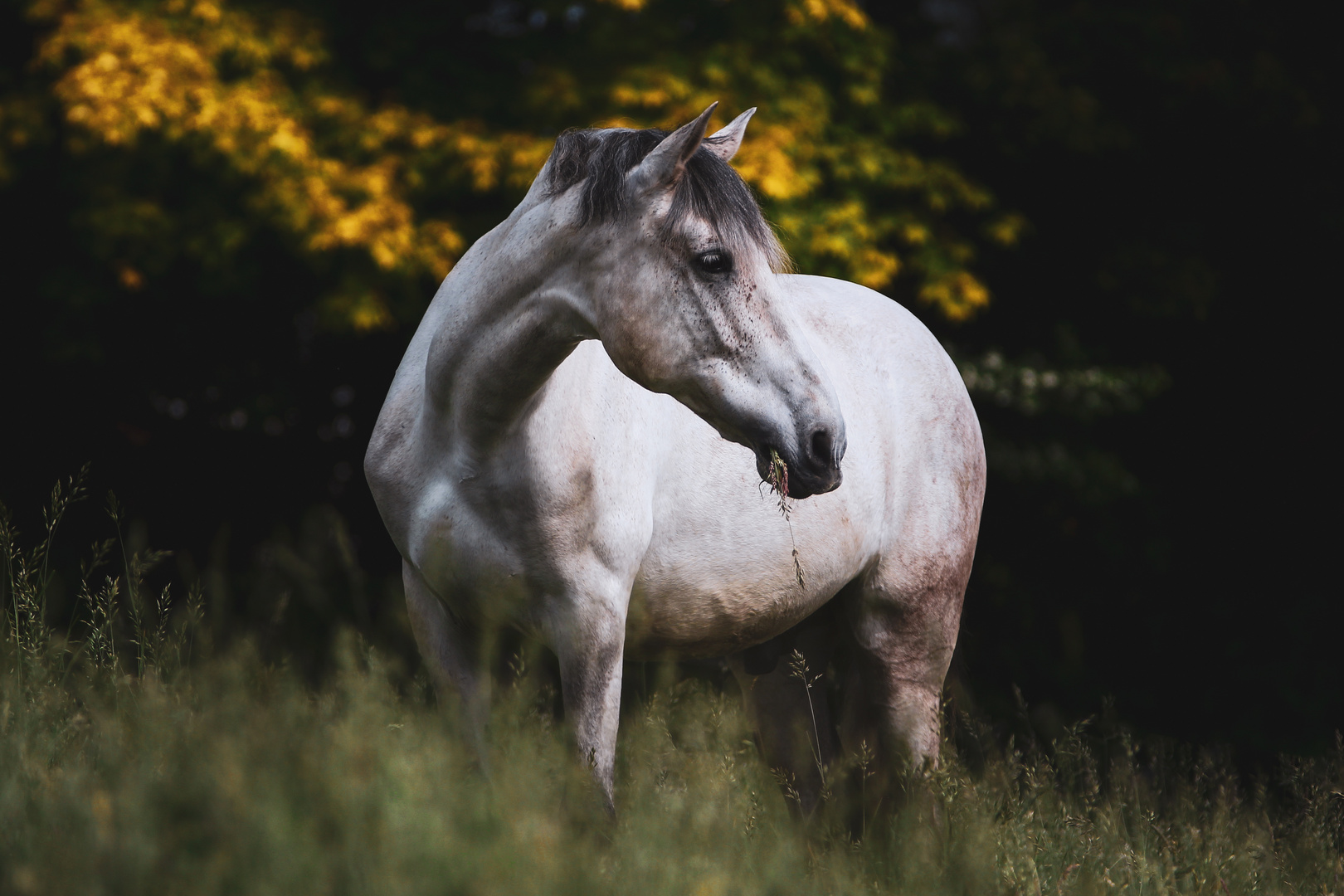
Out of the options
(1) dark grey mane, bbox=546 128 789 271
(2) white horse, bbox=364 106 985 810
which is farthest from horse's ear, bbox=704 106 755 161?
(1) dark grey mane, bbox=546 128 789 271

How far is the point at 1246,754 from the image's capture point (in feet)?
22.8

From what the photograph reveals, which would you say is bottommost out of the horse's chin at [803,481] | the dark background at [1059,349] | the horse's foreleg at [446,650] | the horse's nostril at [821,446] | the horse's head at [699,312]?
the dark background at [1059,349]

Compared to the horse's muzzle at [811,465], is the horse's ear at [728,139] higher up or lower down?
higher up

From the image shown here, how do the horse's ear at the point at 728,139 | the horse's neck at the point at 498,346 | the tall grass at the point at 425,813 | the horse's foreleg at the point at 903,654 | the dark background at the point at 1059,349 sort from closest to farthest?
the tall grass at the point at 425,813 → the horse's neck at the point at 498,346 → the horse's ear at the point at 728,139 → the horse's foreleg at the point at 903,654 → the dark background at the point at 1059,349

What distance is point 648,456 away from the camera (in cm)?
272

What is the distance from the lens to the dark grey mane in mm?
2301

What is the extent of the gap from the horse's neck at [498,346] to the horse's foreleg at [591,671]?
1.43 ft

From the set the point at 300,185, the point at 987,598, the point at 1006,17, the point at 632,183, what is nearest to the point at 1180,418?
the point at 987,598

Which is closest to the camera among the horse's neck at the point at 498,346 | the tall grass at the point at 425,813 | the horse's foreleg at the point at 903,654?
the tall grass at the point at 425,813

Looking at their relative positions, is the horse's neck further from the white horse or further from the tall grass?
the tall grass

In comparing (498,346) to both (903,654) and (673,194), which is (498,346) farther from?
(903,654)

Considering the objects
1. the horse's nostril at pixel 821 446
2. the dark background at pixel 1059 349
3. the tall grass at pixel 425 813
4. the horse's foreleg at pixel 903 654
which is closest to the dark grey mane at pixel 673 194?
the horse's nostril at pixel 821 446

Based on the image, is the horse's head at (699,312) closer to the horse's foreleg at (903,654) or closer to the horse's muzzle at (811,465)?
the horse's muzzle at (811,465)

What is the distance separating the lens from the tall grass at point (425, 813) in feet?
5.27
